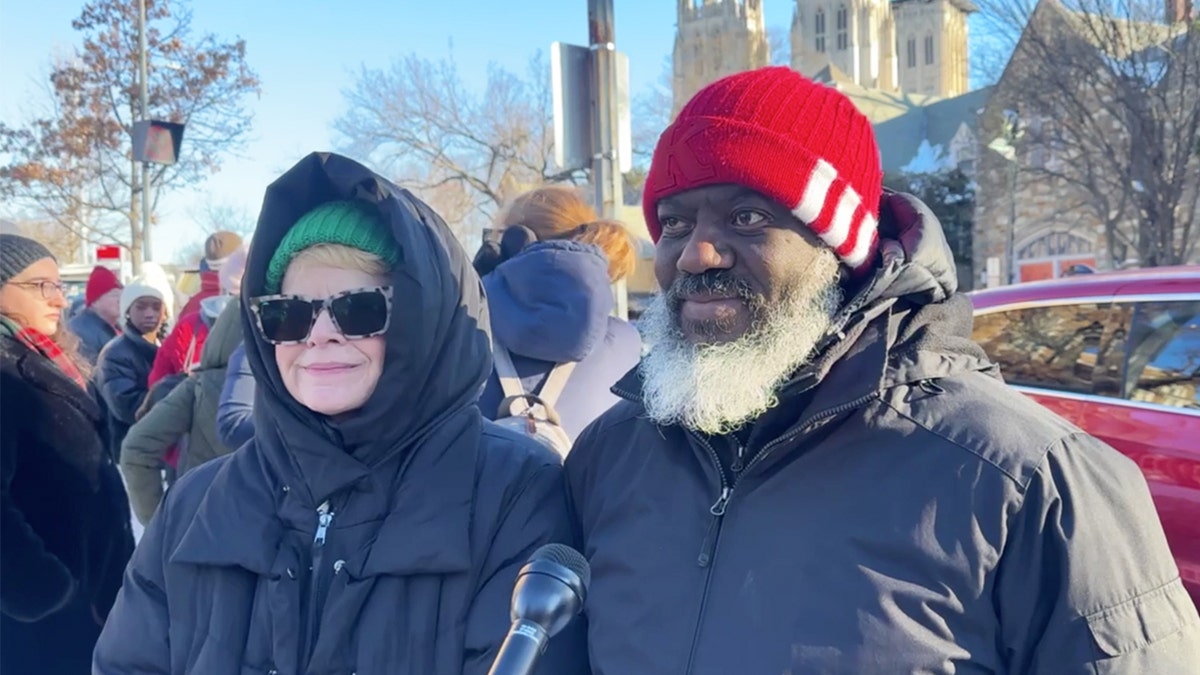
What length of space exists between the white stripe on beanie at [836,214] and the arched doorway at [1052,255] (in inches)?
1044

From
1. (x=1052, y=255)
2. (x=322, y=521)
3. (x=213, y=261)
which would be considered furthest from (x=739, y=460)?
(x=1052, y=255)

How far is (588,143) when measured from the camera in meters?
4.84

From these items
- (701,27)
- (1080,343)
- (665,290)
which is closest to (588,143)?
(1080,343)

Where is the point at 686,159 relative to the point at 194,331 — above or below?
above

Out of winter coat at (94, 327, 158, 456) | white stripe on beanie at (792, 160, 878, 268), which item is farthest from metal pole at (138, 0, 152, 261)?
white stripe on beanie at (792, 160, 878, 268)

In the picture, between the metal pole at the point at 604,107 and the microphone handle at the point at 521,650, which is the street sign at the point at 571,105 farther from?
the microphone handle at the point at 521,650

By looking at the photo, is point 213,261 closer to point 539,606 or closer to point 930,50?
point 539,606

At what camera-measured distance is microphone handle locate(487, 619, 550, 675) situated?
1.06 m

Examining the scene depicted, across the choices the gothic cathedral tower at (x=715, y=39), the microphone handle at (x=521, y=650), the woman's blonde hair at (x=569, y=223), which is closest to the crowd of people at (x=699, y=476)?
the microphone handle at (x=521, y=650)

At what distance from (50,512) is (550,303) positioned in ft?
5.93

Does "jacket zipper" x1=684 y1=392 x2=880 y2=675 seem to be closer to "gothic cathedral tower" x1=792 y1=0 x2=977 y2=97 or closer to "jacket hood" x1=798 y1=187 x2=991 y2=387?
"jacket hood" x1=798 y1=187 x2=991 y2=387

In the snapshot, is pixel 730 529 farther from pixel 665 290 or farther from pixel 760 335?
pixel 665 290

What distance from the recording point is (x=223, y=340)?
160 inches

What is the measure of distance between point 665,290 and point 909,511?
59 cm
